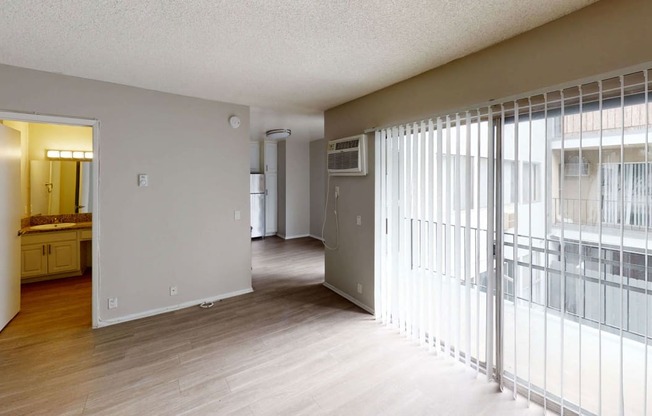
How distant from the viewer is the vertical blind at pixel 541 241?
1619 mm

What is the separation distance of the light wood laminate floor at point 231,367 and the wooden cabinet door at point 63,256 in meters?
1.15

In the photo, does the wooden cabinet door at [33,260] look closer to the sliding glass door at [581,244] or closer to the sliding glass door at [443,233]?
the sliding glass door at [443,233]

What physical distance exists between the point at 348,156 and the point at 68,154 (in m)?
4.63

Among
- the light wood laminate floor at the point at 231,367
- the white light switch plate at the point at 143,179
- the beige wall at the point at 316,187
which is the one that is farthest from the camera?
the beige wall at the point at 316,187

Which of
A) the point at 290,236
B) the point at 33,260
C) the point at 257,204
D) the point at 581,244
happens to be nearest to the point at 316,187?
the point at 290,236

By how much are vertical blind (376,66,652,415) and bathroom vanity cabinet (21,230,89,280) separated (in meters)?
4.95

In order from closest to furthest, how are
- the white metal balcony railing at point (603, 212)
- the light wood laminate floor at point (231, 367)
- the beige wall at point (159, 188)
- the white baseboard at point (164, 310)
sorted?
the white metal balcony railing at point (603, 212)
the light wood laminate floor at point (231, 367)
the beige wall at point (159, 188)
the white baseboard at point (164, 310)

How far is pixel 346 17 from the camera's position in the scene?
1.85m

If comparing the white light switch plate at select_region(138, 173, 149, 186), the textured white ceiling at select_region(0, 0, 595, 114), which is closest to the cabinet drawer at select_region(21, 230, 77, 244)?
the white light switch plate at select_region(138, 173, 149, 186)

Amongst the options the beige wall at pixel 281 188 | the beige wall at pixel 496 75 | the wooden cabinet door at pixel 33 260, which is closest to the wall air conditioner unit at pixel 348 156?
the beige wall at pixel 496 75

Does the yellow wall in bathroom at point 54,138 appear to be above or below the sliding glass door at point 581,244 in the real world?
above

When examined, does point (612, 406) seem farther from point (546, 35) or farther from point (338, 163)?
point (338, 163)

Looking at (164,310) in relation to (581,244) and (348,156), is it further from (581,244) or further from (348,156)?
(581,244)

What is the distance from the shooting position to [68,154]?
4.86 m
